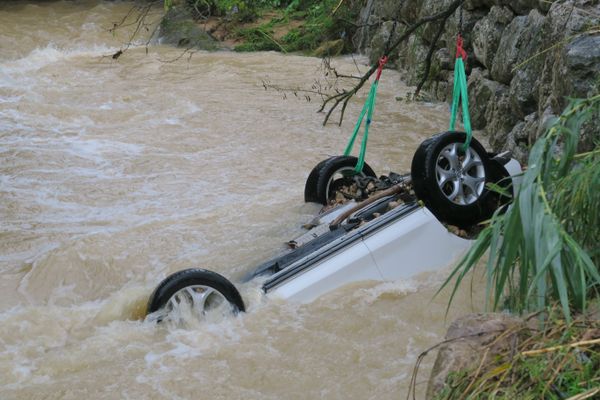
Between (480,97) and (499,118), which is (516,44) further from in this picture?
(480,97)

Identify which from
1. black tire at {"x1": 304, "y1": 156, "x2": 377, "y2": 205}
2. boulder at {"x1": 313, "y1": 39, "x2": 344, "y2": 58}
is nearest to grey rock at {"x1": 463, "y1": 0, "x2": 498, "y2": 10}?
black tire at {"x1": 304, "y1": 156, "x2": 377, "y2": 205}

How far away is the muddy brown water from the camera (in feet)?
13.0

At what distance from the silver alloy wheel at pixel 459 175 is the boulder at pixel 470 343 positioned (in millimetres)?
2123

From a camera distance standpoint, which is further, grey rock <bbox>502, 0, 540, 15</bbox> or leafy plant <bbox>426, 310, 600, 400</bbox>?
grey rock <bbox>502, 0, 540, 15</bbox>

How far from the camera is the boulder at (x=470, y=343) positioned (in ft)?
8.45

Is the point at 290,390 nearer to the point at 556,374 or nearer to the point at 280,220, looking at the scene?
the point at 556,374

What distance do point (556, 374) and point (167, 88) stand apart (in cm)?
1070

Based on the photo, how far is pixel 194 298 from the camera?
14.2 ft

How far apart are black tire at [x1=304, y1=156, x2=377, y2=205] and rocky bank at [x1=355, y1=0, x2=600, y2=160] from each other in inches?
57.2

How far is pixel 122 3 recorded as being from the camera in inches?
793

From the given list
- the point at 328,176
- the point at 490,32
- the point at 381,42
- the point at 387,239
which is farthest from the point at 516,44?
the point at 381,42

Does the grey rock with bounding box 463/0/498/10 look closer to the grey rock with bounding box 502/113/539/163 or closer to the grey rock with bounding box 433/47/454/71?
the grey rock with bounding box 433/47/454/71

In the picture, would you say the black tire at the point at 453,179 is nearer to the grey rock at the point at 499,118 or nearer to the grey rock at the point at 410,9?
the grey rock at the point at 499,118

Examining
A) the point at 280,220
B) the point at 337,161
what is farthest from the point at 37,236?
the point at 337,161
